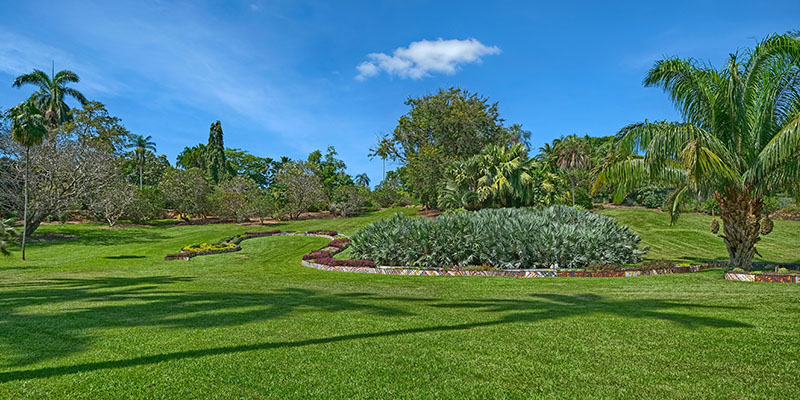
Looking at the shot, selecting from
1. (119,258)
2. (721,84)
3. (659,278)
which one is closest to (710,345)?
(659,278)

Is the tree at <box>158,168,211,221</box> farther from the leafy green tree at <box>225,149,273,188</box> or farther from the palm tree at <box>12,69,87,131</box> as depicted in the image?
the leafy green tree at <box>225,149,273,188</box>

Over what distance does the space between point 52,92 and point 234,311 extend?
42946 mm

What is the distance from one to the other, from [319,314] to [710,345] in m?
4.37

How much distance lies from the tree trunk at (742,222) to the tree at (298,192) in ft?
119

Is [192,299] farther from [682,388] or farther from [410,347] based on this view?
[682,388]

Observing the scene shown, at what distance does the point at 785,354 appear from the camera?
362 centimetres

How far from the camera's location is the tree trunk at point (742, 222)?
1062 cm

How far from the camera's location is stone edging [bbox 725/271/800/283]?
819cm

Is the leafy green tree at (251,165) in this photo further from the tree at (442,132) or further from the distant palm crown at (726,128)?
the distant palm crown at (726,128)

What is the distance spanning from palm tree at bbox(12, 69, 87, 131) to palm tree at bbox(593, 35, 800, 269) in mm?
42786

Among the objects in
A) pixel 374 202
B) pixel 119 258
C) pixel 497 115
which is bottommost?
pixel 119 258

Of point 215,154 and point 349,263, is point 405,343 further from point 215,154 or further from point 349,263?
point 215,154

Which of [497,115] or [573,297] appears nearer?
[573,297]

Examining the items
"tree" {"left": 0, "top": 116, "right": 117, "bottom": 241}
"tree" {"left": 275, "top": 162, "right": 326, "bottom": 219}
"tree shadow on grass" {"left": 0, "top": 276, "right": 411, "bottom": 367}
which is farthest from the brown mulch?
"tree shadow on grass" {"left": 0, "top": 276, "right": 411, "bottom": 367}
